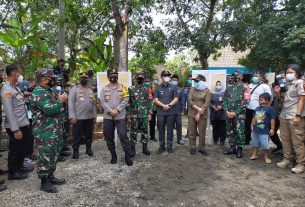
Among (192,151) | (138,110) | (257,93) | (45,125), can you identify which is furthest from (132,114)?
(257,93)

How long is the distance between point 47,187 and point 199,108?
3.46 m

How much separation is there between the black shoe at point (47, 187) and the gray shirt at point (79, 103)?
6.02ft

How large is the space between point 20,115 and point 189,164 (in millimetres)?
3251

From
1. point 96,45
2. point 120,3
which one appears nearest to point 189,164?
point 120,3

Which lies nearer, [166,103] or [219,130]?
[166,103]

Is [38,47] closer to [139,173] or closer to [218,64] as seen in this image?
[139,173]

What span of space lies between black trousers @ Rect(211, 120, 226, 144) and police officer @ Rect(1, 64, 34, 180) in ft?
14.5

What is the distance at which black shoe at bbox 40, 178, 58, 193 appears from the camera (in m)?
4.59

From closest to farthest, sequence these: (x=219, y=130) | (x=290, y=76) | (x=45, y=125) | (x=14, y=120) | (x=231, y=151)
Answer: (x=45, y=125), (x=14, y=120), (x=290, y=76), (x=231, y=151), (x=219, y=130)

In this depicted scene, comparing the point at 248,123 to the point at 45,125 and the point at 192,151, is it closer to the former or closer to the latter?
the point at 192,151

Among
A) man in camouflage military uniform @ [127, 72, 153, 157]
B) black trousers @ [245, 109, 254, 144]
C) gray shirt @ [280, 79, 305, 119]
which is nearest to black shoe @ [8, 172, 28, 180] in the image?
man in camouflage military uniform @ [127, 72, 153, 157]

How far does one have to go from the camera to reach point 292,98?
5.65 meters

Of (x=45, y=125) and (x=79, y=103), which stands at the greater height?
(x=79, y=103)

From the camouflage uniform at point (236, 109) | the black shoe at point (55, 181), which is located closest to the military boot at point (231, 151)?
the camouflage uniform at point (236, 109)
